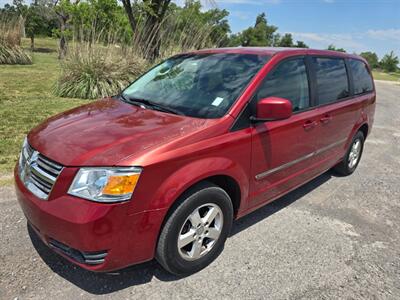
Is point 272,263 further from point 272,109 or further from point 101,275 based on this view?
point 101,275

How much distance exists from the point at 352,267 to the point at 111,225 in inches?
82.0

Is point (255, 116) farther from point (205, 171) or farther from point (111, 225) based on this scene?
point (111, 225)

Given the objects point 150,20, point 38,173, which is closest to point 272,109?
point 38,173

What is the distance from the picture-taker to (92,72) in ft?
30.5

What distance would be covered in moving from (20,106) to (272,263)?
7.15m

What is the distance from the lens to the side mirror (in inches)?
111

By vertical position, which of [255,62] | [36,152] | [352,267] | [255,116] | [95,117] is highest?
[255,62]

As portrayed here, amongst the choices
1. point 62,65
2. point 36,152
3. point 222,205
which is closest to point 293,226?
point 222,205

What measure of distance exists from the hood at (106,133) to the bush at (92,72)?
251 inches

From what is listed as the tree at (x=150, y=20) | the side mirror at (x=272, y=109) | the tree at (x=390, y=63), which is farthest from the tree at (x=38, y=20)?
the tree at (x=390, y=63)

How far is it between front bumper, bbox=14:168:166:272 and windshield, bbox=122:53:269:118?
3.45 ft

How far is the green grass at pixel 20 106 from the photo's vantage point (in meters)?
5.16

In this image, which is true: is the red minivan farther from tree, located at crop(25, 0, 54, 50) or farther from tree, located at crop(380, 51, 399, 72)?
tree, located at crop(380, 51, 399, 72)

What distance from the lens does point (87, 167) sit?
2232 mm
